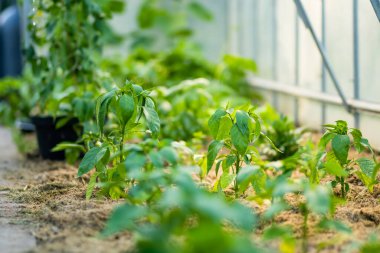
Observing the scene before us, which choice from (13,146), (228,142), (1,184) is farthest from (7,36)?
(228,142)

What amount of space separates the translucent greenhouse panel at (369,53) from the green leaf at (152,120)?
6.54ft

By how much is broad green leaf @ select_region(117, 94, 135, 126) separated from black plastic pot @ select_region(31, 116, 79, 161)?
1.80 meters

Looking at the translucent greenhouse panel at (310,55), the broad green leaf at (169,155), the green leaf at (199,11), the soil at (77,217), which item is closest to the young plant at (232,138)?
the soil at (77,217)

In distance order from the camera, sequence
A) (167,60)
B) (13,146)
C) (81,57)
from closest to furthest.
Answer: (81,57) < (13,146) < (167,60)

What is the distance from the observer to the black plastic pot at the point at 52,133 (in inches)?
194

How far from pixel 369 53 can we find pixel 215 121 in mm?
1856

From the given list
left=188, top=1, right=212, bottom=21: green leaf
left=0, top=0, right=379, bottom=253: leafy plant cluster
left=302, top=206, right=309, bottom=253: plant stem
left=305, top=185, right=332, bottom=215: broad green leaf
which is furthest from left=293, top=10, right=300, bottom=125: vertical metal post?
left=305, top=185, right=332, bottom=215: broad green leaf

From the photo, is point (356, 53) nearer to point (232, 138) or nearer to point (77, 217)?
point (232, 138)

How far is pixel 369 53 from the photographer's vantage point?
472 cm

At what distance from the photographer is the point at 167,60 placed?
770 centimetres

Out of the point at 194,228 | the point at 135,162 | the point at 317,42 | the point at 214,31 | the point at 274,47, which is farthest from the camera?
the point at 214,31

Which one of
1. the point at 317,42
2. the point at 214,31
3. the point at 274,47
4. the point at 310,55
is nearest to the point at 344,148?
the point at 317,42

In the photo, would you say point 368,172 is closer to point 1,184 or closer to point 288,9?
point 1,184

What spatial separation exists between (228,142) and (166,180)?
109cm
